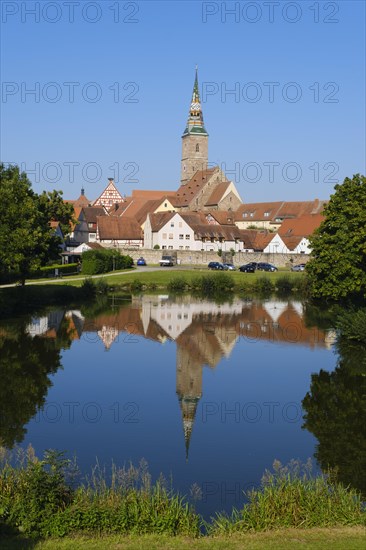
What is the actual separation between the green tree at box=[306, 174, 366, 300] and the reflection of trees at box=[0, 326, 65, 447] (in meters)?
15.5

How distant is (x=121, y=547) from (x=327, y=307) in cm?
4984

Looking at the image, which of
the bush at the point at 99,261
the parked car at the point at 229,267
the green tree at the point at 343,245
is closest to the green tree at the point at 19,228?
the green tree at the point at 343,245

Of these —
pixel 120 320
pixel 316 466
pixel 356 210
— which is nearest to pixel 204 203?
pixel 120 320

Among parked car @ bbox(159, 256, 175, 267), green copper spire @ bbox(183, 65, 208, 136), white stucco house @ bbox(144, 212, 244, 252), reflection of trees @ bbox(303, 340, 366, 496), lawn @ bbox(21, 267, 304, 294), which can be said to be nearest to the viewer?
reflection of trees @ bbox(303, 340, 366, 496)

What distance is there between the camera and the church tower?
492 feet

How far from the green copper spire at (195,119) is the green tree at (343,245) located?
116232 mm

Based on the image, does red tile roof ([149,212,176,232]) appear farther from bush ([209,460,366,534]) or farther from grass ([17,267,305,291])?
bush ([209,460,366,534])

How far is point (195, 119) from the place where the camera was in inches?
6083

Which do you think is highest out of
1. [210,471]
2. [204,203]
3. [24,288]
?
[204,203]

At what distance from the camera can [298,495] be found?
12.8 metres

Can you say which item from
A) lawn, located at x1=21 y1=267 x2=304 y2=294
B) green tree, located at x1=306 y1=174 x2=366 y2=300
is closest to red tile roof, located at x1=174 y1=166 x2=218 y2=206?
lawn, located at x1=21 y1=267 x2=304 y2=294

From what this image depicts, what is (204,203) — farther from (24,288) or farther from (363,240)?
(363,240)

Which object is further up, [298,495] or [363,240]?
[363,240]

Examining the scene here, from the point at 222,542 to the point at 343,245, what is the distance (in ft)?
90.2
